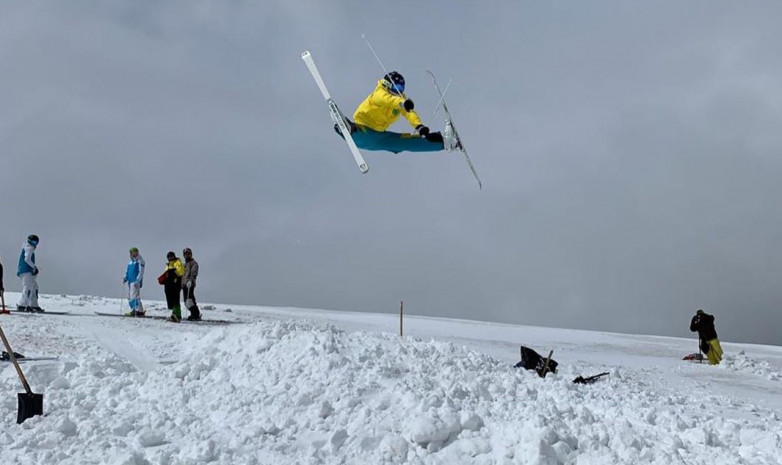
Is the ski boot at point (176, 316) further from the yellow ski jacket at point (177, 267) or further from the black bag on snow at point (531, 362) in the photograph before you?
the black bag on snow at point (531, 362)

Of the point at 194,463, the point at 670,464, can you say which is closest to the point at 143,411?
the point at 194,463

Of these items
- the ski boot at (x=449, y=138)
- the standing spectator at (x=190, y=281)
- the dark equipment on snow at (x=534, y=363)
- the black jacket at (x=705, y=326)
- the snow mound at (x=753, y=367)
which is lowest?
the snow mound at (x=753, y=367)

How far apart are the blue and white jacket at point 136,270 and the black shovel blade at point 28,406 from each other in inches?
407

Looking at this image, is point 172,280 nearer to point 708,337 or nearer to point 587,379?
point 587,379

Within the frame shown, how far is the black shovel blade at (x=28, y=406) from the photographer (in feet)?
23.3

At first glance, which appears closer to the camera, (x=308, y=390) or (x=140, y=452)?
(x=140, y=452)

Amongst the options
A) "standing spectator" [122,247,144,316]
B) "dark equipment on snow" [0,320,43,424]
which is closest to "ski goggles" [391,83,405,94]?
"dark equipment on snow" [0,320,43,424]

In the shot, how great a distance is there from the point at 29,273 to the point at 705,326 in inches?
683

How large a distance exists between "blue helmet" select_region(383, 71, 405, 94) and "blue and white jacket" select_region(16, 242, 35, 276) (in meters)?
11.4

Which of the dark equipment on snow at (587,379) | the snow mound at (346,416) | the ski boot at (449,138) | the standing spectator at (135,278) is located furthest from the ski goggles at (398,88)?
the standing spectator at (135,278)

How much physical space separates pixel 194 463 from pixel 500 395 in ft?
12.6

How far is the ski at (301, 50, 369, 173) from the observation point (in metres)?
10.4

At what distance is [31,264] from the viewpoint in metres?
15.9

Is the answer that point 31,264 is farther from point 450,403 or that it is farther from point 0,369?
point 450,403
